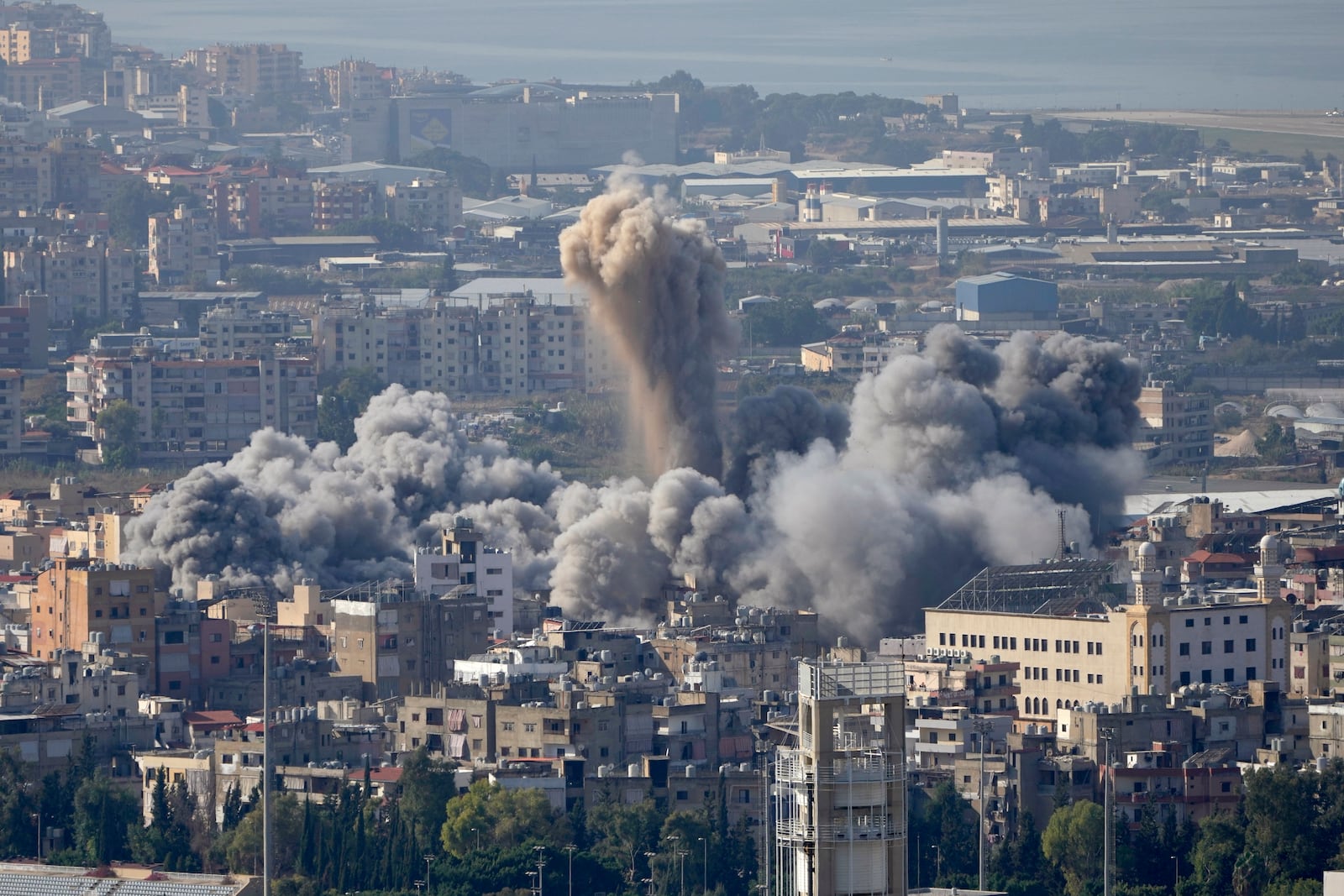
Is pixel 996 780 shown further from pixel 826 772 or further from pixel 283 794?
pixel 826 772

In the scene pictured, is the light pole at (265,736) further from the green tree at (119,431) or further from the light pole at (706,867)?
the green tree at (119,431)

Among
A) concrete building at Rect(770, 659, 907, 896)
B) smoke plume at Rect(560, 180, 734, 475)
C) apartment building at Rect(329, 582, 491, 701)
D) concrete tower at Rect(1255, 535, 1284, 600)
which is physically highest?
concrete building at Rect(770, 659, 907, 896)

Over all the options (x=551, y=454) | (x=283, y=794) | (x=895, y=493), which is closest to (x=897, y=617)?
(x=895, y=493)

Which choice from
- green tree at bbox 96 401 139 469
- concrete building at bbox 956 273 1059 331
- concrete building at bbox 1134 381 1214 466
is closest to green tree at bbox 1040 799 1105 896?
concrete building at bbox 1134 381 1214 466

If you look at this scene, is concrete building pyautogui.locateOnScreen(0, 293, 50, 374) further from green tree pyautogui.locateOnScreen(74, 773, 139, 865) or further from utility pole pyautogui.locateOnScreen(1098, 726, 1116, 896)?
utility pole pyautogui.locateOnScreen(1098, 726, 1116, 896)

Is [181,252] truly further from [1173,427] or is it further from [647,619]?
[647,619]

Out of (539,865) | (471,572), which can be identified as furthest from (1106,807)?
(471,572)

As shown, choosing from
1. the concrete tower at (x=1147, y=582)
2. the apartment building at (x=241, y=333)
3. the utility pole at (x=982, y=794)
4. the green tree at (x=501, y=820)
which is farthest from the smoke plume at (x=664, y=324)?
the apartment building at (x=241, y=333)
